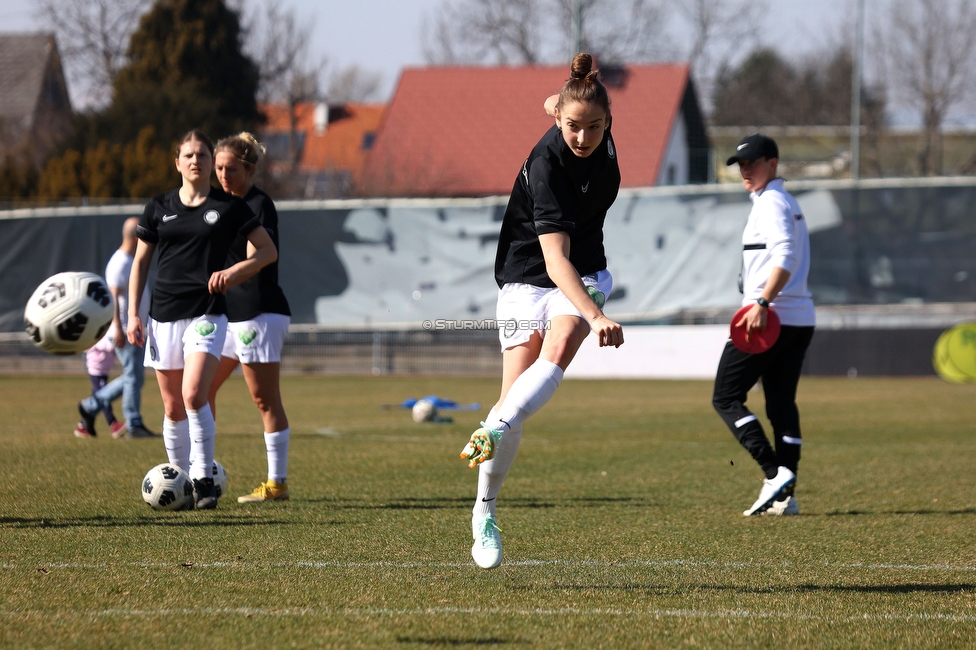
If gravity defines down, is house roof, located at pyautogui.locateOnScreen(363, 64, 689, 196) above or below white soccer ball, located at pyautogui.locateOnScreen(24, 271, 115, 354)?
below

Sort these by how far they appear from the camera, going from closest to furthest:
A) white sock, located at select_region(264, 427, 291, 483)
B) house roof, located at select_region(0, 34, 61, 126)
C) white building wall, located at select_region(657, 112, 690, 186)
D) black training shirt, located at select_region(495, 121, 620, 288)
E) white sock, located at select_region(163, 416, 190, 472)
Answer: black training shirt, located at select_region(495, 121, 620, 288) → white sock, located at select_region(163, 416, 190, 472) → white sock, located at select_region(264, 427, 291, 483) → white building wall, located at select_region(657, 112, 690, 186) → house roof, located at select_region(0, 34, 61, 126)

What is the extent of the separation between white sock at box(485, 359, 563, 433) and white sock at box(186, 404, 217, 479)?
2.64 m

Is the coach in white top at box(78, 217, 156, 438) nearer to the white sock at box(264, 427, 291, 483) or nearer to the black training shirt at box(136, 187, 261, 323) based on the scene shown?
the white sock at box(264, 427, 291, 483)

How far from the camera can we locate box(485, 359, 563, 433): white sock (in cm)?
468

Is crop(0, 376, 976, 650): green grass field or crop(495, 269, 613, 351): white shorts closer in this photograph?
crop(0, 376, 976, 650): green grass field

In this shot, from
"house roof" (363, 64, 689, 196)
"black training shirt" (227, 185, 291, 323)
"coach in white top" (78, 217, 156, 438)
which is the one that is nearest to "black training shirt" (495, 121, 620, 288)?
"black training shirt" (227, 185, 291, 323)

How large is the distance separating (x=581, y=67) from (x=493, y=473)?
1.71 metres

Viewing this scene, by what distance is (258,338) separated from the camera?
6.98 meters

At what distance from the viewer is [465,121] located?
120 ft

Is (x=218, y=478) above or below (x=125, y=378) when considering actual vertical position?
above

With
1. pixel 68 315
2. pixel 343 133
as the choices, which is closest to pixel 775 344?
pixel 68 315

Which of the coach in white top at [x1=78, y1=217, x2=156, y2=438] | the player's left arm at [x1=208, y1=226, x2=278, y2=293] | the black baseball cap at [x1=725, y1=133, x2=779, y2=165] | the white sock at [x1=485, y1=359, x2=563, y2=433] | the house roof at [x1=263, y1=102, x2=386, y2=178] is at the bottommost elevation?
the house roof at [x1=263, y1=102, x2=386, y2=178]

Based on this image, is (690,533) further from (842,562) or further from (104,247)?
(104,247)

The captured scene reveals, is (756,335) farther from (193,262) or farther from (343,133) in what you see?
(343,133)
